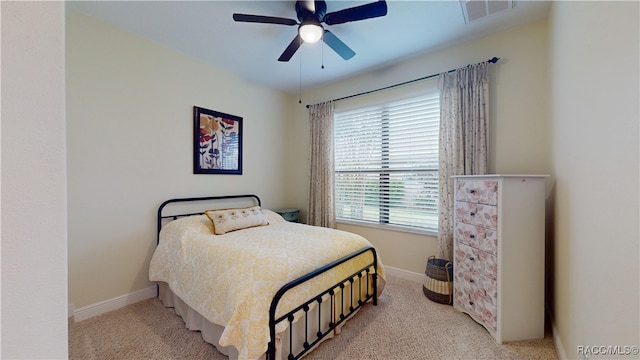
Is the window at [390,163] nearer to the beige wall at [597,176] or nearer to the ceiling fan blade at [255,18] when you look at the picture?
the beige wall at [597,176]

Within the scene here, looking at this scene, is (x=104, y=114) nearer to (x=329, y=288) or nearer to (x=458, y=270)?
(x=329, y=288)

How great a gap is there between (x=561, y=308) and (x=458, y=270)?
0.70 metres

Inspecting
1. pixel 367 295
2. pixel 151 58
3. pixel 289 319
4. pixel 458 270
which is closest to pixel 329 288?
pixel 289 319

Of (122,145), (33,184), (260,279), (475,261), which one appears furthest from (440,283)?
(122,145)

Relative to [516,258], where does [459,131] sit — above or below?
above

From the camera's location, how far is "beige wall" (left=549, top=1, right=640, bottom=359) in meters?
1.00

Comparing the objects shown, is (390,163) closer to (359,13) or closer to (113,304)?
(359,13)

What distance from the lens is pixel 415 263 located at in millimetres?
3041

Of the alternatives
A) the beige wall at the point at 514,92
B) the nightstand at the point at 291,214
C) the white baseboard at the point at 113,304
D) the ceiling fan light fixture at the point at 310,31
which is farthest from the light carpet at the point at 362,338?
the ceiling fan light fixture at the point at 310,31

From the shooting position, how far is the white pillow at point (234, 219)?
252 centimetres

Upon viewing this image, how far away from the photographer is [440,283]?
8.17 feet

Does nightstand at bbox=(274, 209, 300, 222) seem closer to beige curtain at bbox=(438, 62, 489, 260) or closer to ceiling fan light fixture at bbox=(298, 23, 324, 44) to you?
beige curtain at bbox=(438, 62, 489, 260)

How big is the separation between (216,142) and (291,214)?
5.05 ft

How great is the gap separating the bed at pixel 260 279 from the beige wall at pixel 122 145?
0.29m
